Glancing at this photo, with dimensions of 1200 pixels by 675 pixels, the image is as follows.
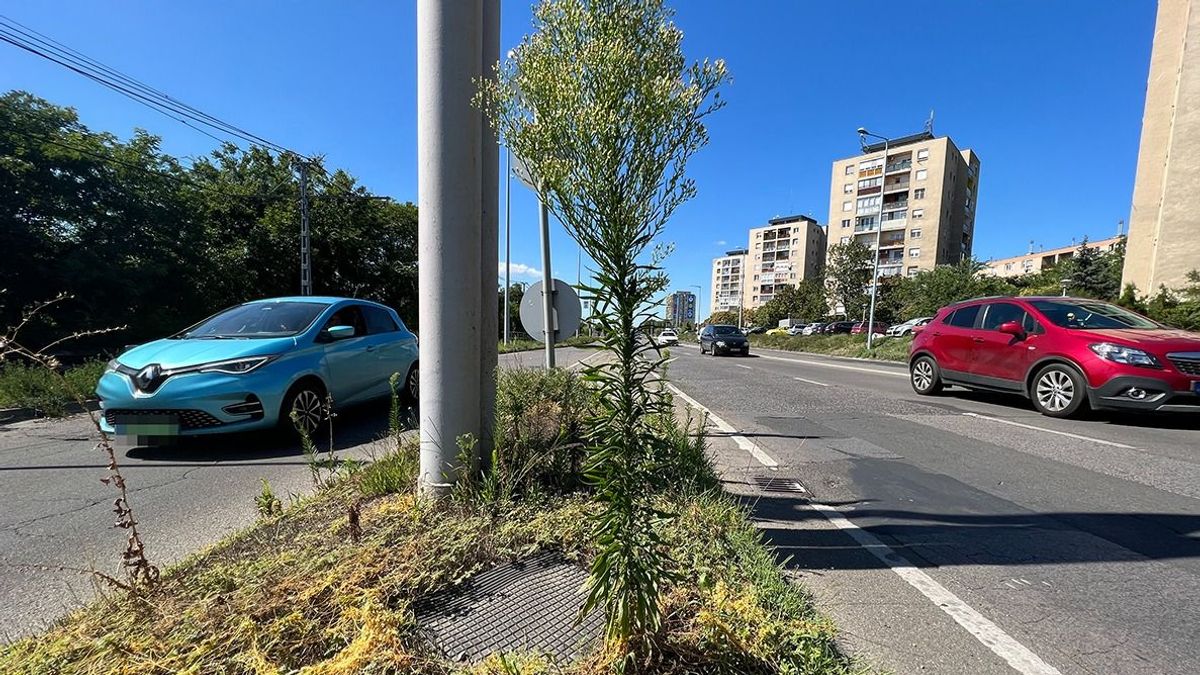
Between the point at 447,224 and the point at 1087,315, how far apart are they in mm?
8899

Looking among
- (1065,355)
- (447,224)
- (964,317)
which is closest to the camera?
(447,224)

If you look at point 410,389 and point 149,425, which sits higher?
point 149,425

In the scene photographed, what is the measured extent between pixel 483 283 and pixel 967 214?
87.6m

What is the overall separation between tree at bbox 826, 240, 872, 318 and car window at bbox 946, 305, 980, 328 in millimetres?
44415

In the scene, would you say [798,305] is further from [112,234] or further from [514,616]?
[514,616]

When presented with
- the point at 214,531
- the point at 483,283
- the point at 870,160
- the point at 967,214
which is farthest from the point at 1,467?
the point at 967,214

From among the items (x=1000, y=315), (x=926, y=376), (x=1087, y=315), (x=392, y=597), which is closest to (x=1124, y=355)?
(x=1087, y=315)

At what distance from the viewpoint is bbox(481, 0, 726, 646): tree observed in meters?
1.63

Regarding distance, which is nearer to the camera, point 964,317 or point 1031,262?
point 964,317

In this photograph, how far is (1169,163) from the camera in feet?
70.7

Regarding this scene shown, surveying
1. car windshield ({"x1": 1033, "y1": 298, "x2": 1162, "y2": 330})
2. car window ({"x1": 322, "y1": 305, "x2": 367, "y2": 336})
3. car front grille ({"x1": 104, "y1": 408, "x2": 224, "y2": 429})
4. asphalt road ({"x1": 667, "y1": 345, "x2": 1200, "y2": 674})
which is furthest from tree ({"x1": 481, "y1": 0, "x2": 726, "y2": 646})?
car windshield ({"x1": 1033, "y1": 298, "x2": 1162, "y2": 330})

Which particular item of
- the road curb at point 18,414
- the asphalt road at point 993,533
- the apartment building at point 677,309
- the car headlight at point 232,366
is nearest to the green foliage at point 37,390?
the road curb at point 18,414

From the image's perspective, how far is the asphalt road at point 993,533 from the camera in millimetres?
2070

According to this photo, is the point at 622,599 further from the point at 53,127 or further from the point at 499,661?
the point at 53,127
